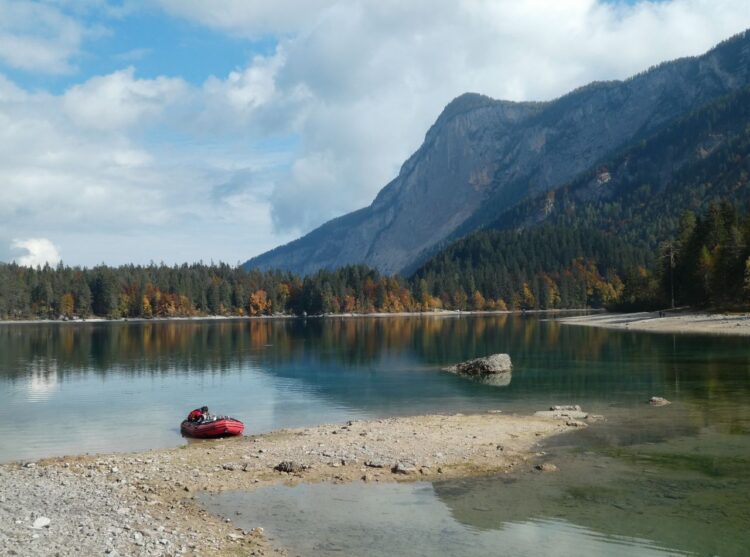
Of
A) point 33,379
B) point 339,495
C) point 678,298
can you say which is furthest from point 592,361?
point 678,298

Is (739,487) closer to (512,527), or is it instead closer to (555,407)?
(512,527)

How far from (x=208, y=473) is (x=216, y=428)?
1101 cm

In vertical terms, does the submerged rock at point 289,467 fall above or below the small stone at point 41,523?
below

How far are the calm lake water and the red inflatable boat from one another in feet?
4.81

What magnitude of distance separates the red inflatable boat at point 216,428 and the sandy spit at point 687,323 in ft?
304

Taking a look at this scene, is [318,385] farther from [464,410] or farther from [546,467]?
[546,467]

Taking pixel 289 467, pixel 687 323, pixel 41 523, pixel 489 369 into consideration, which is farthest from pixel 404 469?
pixel 687 323

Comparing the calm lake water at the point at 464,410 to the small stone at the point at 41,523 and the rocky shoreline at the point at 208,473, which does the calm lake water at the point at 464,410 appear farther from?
the small stone at the point at 41,523

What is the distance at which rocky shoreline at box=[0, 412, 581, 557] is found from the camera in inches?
838

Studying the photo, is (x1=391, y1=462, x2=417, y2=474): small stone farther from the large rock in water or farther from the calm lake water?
the large rock in water

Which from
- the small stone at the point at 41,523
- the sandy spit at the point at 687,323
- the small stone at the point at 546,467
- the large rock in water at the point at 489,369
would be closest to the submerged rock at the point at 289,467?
the small stone at the point at 41,523

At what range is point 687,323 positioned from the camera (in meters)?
127

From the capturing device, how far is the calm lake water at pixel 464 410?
23266 mm

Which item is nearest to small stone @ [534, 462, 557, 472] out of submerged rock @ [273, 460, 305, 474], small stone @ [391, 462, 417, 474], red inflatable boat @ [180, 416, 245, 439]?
small stone @ [391, 462, 417, 474]
